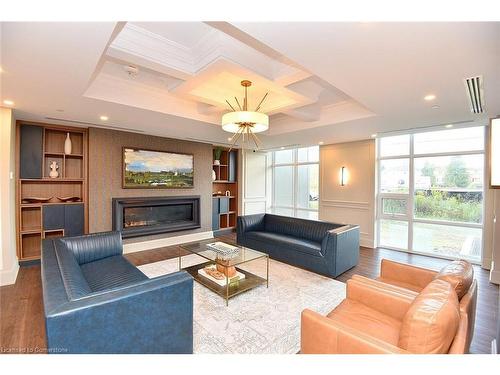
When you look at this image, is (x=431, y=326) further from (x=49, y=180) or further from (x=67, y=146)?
(x=67, y=146)

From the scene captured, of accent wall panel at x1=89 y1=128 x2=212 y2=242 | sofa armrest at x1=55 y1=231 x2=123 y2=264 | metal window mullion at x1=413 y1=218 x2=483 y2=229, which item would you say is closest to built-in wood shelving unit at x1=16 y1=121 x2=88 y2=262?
accent wall panel at x1=89 y1=128 x2=212 y2=242

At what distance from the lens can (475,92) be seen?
2.41 m

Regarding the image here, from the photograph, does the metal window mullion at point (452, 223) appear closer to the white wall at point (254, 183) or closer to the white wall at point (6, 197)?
the white wall at point (254, 183)

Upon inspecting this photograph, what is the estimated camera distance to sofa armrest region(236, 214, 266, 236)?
15.8 feet

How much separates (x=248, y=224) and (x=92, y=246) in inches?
110

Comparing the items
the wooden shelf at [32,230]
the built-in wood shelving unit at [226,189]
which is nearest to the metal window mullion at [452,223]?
the built-in wood shelving unit at [226,189]

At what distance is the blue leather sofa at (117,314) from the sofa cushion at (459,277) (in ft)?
6.16

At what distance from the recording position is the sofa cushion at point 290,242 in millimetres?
3657

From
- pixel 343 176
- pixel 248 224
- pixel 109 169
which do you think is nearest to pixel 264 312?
pixel 248 224

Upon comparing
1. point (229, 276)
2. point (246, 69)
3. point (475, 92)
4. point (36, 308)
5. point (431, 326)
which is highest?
point (246, 69)

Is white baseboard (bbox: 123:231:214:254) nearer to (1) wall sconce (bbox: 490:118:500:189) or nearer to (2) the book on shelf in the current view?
(2) the book on shelf

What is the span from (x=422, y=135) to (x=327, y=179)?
222 cm

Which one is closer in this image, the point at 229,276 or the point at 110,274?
the point at 110,274

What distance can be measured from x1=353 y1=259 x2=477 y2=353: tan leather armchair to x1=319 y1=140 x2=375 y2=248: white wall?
3.04 meters
